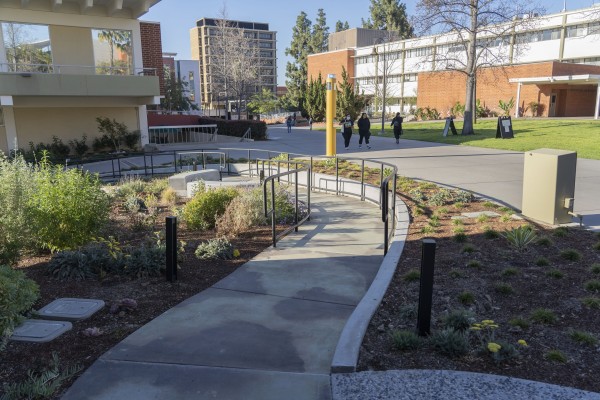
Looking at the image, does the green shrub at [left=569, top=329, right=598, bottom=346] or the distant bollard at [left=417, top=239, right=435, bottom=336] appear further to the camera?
the distant bollard at [left=417, top=239, right=435, bottom=336]

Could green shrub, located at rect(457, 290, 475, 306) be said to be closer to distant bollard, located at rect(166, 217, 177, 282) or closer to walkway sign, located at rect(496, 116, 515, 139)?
distant bollard, located at rect(166, 217, 177, 282)

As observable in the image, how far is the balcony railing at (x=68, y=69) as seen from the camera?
806 inches

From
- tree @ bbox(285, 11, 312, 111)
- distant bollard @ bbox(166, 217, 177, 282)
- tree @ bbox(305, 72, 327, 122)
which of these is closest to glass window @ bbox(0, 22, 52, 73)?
distant bollard @ bbox(166, 217, 177, 282)

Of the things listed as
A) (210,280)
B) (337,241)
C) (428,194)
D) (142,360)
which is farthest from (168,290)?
(428,194)

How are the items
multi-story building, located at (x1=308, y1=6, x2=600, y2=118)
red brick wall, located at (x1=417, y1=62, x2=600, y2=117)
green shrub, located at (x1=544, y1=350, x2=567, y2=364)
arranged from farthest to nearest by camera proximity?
1. red brick wall, located at (x1=417, y1=62, x2=600, y2=117)
2. multi-story building, located at (x1=308, y1=6, x2=600, y2=118)
3. green shrub, located at (x1=544, y1=350, x2=567, y2=364)

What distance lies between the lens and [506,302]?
16.1 feet

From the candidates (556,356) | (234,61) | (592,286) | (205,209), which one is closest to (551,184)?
(592,286)

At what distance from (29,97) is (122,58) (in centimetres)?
456

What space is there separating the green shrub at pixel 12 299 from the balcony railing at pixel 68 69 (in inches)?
722

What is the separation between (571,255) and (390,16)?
89949 mm

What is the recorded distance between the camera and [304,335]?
4449mm

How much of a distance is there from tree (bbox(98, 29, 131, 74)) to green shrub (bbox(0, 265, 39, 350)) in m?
20.2

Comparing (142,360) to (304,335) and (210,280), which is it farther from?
(210,280)

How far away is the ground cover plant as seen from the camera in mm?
3924
